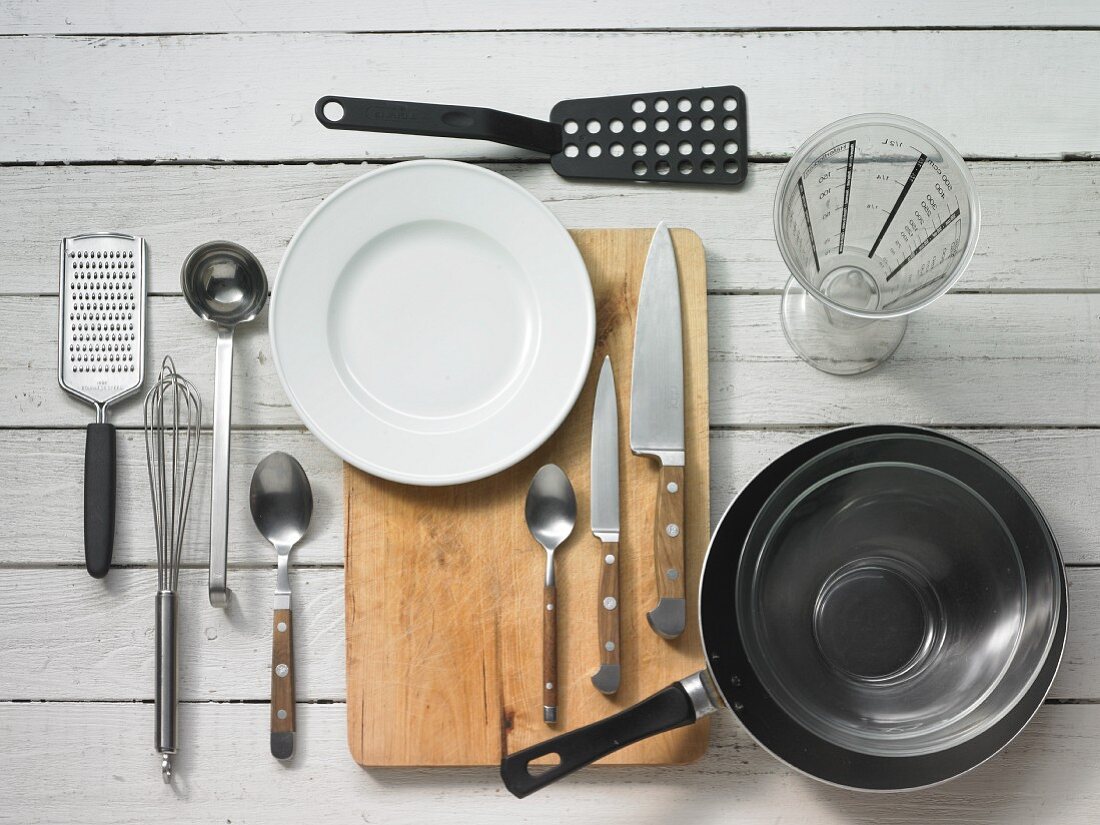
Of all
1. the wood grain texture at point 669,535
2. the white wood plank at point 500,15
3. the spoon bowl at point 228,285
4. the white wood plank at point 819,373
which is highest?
the white wood plank at point 500,15

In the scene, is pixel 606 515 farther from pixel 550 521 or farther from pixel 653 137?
pixel 653 137

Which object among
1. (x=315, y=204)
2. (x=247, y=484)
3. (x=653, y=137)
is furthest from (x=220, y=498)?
(x=653, y=137)

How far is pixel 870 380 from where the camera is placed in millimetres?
717

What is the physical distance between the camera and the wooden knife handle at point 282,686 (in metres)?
0.68

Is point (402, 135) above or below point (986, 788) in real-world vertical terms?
above

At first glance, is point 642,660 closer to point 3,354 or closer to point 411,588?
point 411,588

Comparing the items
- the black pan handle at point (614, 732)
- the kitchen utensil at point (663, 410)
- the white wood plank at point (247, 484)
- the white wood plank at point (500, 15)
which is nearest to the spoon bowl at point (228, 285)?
the white wood plank at point (247, 484)

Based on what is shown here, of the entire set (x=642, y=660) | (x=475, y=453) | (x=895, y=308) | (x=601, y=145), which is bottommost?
(x=642, y=660)

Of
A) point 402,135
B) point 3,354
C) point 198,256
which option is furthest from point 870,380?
point 3,354

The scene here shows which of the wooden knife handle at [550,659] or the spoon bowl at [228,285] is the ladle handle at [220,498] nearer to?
the spoon bowl at [228,285]

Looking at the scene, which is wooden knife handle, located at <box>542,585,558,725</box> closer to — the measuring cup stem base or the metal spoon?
the metal spoon

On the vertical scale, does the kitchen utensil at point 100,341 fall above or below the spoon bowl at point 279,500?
above

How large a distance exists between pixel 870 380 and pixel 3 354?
0.73 m

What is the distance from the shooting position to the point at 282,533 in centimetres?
69
